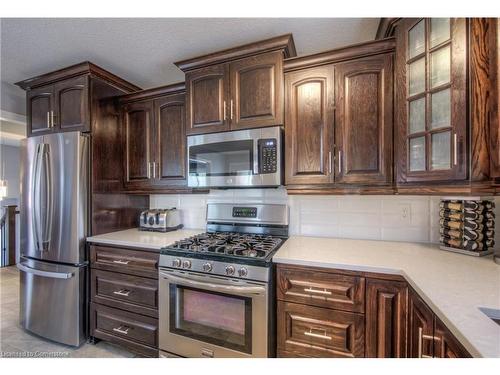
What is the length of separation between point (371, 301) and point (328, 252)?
13.6 inches

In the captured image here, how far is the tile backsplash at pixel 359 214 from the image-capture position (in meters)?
1.62

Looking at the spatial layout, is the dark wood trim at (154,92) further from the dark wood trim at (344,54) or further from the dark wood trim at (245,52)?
the dark wood trim at (344,54)

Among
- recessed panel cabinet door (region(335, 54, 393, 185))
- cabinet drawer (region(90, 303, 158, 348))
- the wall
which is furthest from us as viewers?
the wall

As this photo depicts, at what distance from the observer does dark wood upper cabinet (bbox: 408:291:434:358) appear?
2.85 ft

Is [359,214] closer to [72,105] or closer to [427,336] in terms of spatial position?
[427,336]

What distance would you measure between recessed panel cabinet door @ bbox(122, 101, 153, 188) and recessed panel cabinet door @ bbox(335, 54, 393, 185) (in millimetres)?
1688

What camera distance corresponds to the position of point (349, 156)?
1492 millimetres

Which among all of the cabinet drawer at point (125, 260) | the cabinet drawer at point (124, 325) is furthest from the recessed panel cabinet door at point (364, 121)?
the cabinet drawer at point (124, 325)

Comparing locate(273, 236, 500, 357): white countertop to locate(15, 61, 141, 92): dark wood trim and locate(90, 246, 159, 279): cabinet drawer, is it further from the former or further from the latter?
locate(15, 61, 141, 92): dark wood trim

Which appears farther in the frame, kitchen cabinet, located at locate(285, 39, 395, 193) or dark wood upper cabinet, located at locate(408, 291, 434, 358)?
kitchen cabinet, located at locate(285, 39, 395, 193)

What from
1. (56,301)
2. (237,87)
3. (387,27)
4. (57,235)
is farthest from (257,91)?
(56,301)

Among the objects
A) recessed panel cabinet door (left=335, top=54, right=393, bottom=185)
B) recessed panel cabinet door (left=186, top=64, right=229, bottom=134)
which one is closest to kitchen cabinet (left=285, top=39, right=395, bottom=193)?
recessed panel cabinet door (left=335, top=54, right=393, bottom=185)

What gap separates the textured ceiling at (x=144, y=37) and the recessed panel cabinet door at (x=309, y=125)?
0.32m
